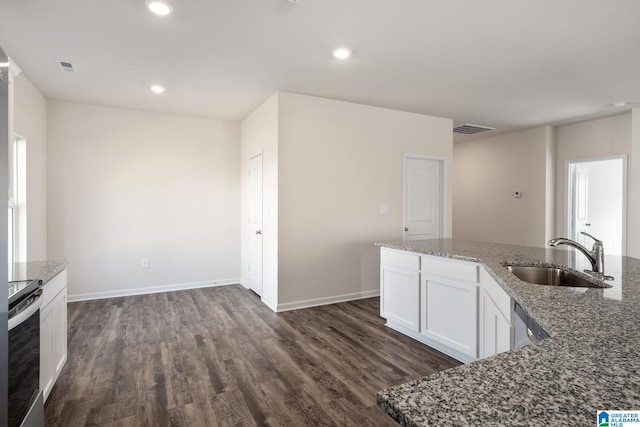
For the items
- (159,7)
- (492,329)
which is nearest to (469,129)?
(492,329)

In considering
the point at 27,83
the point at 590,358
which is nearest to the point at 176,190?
the point at 27,83

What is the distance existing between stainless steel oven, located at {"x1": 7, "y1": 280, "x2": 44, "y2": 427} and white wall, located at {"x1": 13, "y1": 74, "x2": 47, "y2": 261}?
2476 millimetres

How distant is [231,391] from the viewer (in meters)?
2.36

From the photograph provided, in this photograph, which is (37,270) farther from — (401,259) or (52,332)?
(401,259)

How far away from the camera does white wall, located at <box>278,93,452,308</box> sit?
418 cm

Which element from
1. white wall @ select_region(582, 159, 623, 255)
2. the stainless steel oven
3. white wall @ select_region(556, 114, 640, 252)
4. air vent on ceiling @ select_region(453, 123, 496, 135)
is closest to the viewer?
the stainless steel oven

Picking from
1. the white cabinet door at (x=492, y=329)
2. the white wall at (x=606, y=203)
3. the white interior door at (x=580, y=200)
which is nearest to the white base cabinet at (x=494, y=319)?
the white cabinet door at (x=492, y=329)

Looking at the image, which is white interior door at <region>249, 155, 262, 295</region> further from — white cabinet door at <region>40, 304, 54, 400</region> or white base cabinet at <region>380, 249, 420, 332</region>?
white cabinet door at <region>40, 304, 54, 400</region>

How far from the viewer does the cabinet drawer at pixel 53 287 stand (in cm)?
209

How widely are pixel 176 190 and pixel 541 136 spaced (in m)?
5.99

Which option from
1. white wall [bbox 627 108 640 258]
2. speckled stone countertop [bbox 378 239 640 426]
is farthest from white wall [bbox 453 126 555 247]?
speckled stone countertop [bbox 378 239 640 426]

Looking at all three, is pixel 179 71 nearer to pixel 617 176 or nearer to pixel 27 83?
pixel 27 83

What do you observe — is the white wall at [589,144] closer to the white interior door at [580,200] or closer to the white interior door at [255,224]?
the white interior door at [580,200]

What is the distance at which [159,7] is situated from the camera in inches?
92.6
